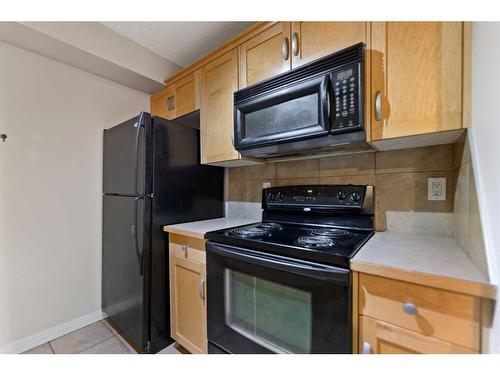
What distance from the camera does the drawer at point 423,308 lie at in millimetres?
643

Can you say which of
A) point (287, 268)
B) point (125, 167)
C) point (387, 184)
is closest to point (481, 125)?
point (387, 184)

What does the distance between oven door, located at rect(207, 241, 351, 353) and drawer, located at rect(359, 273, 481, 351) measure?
0.08 m

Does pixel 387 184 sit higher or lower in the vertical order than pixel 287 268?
higher

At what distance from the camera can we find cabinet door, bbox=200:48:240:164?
1.52 meters

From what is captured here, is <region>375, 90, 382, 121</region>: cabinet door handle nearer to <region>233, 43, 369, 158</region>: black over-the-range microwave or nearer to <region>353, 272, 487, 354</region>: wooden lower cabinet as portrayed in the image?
<region>233, 43, 369, 158</region>: black over-the-range microwave

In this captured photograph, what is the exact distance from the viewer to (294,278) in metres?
0.92

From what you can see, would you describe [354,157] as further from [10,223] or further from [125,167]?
[10,223]

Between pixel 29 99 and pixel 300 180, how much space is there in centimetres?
202

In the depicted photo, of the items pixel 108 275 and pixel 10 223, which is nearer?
pixel 10 223

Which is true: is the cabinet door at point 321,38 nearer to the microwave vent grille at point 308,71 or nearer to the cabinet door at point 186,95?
the microwave vent grille at point 308,71

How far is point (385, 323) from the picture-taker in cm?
76

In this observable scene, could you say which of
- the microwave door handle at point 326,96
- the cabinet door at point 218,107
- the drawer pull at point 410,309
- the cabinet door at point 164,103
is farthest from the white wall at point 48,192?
the drawer pull at point 410,309

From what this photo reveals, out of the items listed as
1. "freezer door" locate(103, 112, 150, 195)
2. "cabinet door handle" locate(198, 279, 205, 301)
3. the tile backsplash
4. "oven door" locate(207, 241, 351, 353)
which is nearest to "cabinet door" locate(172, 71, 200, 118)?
"freezer door" locate(103, 112, 150, 195)

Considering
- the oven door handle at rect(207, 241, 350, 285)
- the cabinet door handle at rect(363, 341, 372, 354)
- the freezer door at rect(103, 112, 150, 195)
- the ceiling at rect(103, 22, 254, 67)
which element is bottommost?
the cabinet door handle at rect(363, 341, 372, 354)
